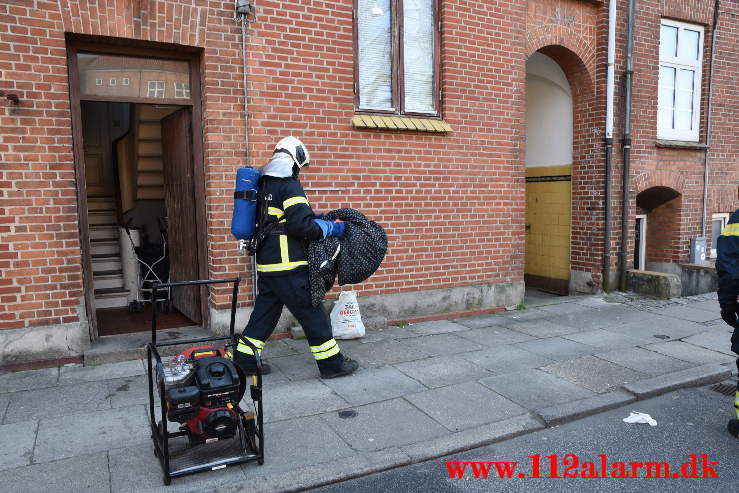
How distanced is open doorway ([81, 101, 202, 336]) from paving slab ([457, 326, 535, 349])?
3166 mm

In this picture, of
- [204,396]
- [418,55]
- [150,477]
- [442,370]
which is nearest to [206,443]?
[150,477]

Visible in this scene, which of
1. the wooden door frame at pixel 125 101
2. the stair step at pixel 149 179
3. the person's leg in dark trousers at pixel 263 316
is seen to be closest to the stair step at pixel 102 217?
the stair step at pixel 149 179

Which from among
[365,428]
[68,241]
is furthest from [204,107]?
[365,428]

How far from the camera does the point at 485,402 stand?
4.56 metres

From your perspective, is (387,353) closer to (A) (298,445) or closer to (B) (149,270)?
(A) (298,445)

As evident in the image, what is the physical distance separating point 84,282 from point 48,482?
2613 millimetres

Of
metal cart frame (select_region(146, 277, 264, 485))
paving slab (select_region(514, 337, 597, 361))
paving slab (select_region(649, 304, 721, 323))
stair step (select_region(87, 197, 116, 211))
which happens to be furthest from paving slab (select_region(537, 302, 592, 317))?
stair step (select_region(87, 197, 116, 211))

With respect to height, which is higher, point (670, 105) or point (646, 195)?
point (670, 105)

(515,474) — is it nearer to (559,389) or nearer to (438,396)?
(438,396)

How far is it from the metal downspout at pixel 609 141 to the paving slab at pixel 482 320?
91.5 inches

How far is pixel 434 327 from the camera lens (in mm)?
6836

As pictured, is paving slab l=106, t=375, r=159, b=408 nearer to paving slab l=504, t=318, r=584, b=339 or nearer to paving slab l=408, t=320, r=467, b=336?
paving slab l=408, t=320, r=467, b=336

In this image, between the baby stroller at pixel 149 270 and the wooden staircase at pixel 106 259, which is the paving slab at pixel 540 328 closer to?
the baby stroller at pixel 149 270

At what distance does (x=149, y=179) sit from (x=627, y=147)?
24.2 ft
